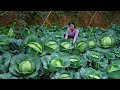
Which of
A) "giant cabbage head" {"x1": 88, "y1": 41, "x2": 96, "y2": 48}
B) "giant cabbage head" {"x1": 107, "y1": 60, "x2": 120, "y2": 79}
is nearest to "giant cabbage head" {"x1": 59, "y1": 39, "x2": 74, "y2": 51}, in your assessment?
"giant cabbage head" {"x1": 88, "y1": 41, "x2": 96, "y2": 48}

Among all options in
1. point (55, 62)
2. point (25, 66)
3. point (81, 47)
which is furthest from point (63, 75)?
point (81, 47)

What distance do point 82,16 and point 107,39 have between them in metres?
8.63

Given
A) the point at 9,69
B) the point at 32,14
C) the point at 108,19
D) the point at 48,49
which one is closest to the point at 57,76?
the point at 9,69

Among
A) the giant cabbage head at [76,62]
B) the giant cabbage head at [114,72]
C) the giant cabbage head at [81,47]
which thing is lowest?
the giant cabbage head at [114,72]

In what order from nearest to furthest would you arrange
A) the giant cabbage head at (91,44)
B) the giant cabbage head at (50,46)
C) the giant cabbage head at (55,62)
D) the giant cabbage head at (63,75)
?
1. the giant cabbage head at (63,75)
2. the giant cabbage head at (55,62)
3. the giant cabbage head at (50,46)
4. the giant cabbage head at (91,44)

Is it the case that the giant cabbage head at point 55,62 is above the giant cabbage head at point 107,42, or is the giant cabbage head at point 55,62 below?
below

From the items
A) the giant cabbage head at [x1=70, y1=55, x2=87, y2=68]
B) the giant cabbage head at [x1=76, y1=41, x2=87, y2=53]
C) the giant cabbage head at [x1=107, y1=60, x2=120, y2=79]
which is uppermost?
the giant cabbage head at [x1=76, y1=41, x2=87, y2=53]

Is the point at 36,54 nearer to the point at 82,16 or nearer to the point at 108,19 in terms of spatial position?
the point at 82,16

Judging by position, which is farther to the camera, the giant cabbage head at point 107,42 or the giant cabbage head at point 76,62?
the giant cabbage head at point 107,42

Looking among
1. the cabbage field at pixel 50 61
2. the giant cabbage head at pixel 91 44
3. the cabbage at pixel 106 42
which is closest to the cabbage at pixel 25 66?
the cabbage field at pixel 50 61

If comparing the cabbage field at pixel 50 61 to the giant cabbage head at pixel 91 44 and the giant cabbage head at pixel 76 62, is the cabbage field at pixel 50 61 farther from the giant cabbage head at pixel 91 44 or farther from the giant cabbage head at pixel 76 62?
the giant cabbage head at pixel 91 44

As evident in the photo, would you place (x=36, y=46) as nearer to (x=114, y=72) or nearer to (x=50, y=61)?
(x=50, y=61)

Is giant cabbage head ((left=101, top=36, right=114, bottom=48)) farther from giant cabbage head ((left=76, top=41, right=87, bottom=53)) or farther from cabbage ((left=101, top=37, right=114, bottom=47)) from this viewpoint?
giant cabbage head ((left=76, top=41, right=87, bottom=53))

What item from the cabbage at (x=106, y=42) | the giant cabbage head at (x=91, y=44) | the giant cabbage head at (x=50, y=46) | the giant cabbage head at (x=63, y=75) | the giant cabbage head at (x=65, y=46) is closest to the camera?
the giant cabbage head at (x=63, y=75)
